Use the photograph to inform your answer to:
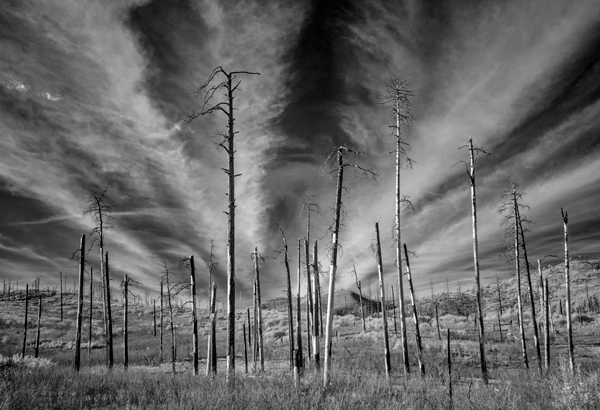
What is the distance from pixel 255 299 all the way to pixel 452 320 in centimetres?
4775

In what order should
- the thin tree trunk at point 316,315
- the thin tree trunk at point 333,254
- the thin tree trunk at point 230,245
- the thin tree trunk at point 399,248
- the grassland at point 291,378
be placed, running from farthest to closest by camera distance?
the thin tree trunk at point 316,315 < the thin tree trunk at point 399,248 < the thin tree trunk at point 333,254 < the thin tree trunk at point 230,245 < the grassland at point 291,378

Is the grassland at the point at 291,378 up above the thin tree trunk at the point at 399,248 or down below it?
below

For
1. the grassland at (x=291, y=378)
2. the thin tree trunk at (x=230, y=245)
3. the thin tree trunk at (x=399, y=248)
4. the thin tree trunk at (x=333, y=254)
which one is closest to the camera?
the grassland at (x=291, y=378)

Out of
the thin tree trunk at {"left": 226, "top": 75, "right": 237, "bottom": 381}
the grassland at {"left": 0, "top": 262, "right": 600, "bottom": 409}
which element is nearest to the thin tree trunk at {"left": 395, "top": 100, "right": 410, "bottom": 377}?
the grassland at {"left": 0, "top": 262, "right": 600, "bottom": 409}

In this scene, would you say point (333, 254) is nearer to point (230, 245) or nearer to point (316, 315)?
point (230, 245)

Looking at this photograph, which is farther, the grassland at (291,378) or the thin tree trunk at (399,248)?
the thin tree trunk at (399,248)

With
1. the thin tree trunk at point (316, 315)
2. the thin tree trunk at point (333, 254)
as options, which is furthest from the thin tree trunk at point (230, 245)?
the thin tree trunk at point (316, 315)

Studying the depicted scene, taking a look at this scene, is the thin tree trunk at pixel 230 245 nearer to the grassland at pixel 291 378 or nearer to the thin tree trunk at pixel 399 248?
Result: the grassland at pixel 291 378

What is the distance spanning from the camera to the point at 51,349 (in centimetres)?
4197

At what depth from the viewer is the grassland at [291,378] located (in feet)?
29.0

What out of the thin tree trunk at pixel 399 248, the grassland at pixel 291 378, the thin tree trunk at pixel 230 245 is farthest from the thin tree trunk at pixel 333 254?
the thin tree trunk at pixel 399 248

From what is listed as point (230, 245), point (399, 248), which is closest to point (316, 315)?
point (399, 248)

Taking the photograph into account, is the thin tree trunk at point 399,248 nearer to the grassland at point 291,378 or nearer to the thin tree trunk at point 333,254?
the grassland at point 291,378

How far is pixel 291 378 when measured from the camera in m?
13.5
